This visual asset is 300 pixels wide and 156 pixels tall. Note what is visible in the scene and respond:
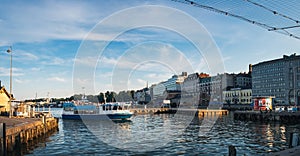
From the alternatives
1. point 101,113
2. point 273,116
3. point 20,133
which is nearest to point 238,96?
point 273,116

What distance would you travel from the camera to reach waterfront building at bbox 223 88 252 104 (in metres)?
170

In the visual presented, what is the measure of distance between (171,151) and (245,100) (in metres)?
150

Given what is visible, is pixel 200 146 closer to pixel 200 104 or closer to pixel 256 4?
pixel 256 4

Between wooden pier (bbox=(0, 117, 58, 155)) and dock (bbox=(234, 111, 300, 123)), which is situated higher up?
wooden pier (bbox=(0, 117, 58, 155))

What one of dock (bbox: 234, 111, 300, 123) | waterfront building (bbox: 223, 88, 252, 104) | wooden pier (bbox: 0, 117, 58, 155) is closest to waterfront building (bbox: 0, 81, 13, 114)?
wooden pier (bbox: 0, 117, 58, 155)

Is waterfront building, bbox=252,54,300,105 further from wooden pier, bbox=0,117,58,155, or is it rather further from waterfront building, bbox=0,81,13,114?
wooden pier, bbox=0,117,58,155

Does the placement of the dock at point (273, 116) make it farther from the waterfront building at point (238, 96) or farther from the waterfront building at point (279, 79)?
the waterfront building at point (238, 96)

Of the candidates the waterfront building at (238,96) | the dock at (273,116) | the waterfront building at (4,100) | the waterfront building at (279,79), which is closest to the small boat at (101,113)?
the waterfront building at (4,100)

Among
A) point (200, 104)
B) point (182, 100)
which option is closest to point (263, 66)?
point (200, 104)

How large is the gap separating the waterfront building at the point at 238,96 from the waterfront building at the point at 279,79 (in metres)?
3.92

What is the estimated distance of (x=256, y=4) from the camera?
50.1 feet

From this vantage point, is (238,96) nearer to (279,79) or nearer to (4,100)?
(279,79)

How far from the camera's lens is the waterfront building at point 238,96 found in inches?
6688

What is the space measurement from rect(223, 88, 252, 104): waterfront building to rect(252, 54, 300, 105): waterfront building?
392cm
